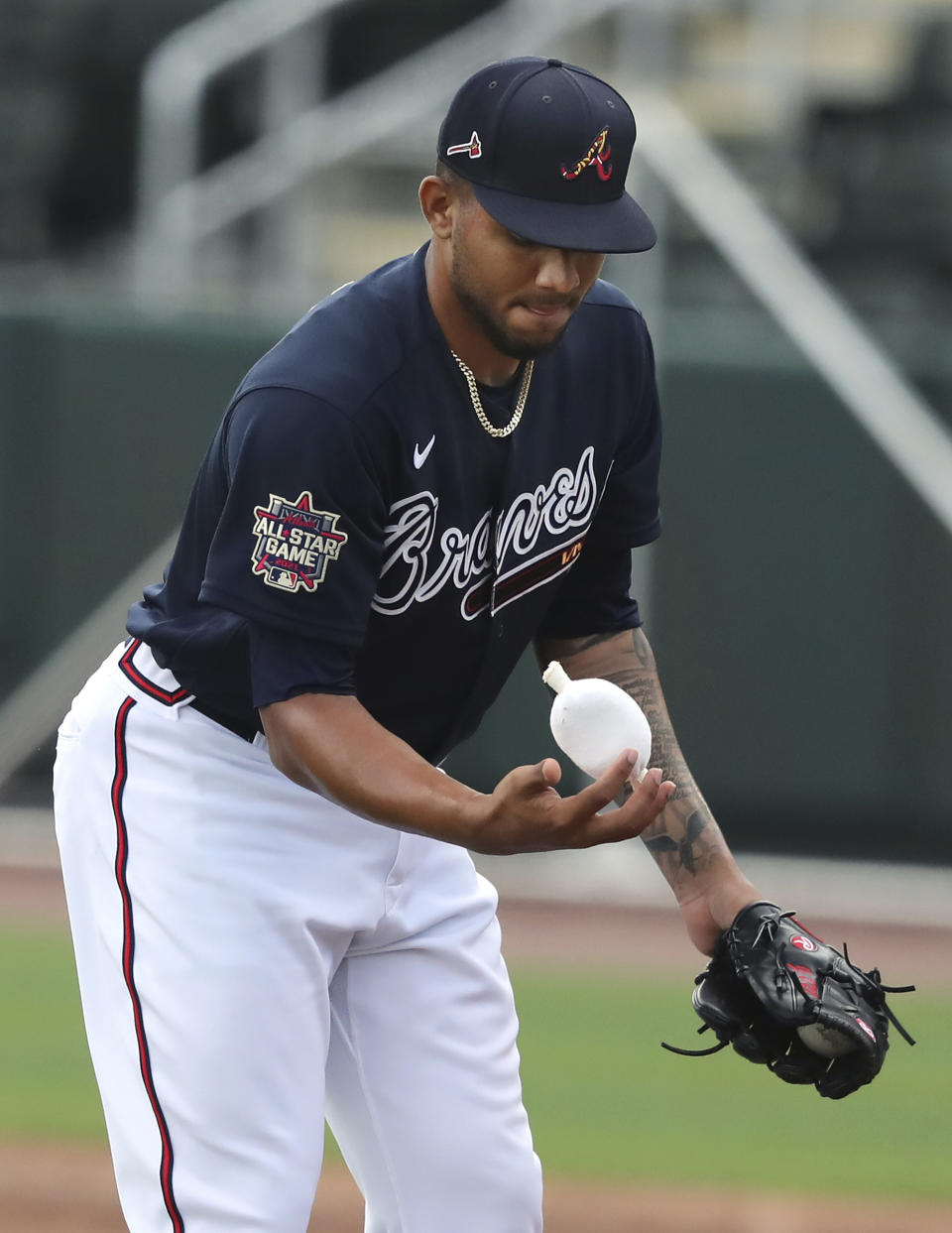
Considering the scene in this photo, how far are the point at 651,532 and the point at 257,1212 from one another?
1169 mm

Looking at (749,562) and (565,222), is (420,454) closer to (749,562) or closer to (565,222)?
(565,222)

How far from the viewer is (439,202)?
104 inches

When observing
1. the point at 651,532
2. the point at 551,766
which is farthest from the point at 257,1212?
the point at 651,532

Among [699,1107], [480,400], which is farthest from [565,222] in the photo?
[699,1107]

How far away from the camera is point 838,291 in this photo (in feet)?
34.2

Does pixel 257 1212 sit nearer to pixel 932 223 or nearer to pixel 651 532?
pixel 651 532

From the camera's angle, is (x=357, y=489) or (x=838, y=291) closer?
(x=357, y=489)

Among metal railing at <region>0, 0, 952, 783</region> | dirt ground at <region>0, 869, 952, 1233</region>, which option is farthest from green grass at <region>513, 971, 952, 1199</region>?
metal railing at <region>0, 0, 952, 783</region>

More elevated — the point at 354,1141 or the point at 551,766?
the point at 551,766

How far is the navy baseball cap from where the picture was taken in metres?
2.49

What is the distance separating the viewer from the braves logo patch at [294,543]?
2.52 meters

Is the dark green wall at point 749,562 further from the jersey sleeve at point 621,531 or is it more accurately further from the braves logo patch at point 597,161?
the braves logo patch at point 597,161

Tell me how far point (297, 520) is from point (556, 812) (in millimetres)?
519

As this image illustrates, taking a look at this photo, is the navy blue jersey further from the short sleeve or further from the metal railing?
the metal railing
